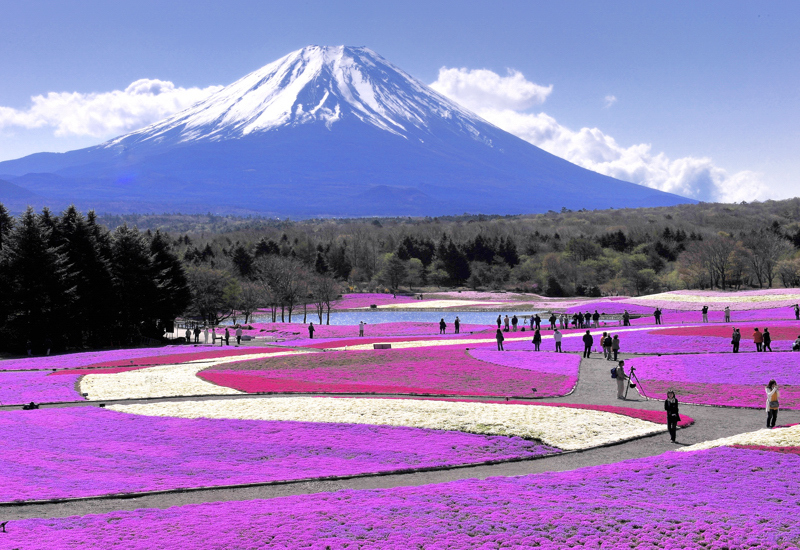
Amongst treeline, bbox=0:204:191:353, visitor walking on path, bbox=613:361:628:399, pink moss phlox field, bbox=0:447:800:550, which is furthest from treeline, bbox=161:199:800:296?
pink moss phlox field, bbox=0:447:800:550

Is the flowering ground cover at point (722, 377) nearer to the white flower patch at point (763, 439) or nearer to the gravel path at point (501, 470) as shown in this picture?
the gravel path at point (501, 470)

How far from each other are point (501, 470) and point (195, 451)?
9774 millimetres

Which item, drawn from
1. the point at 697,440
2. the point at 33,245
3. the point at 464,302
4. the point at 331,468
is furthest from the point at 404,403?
the point at 464,302

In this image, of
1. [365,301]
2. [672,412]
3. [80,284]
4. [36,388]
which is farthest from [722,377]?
[365,301]

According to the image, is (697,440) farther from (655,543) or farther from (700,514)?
(655,543)

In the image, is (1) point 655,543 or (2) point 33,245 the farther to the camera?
(2) point 33,245

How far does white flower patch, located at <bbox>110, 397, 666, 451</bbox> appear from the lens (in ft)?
77.7

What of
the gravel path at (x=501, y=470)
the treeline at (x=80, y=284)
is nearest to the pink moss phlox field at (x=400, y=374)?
the gravel path at (x=501, y=470)

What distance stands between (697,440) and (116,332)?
5498 cm

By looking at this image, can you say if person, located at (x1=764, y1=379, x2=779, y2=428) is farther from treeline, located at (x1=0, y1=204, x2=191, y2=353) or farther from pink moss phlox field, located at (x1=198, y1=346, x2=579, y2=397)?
treeline, located at (x1=0, y1=204, x2=191, y2=353)

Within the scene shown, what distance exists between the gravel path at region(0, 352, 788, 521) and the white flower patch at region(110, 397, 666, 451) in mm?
1021

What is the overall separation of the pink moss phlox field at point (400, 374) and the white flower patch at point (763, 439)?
33.2 feet

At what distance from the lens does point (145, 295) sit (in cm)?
6538

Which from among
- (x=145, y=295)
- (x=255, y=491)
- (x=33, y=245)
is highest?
(x=33, y=245)
